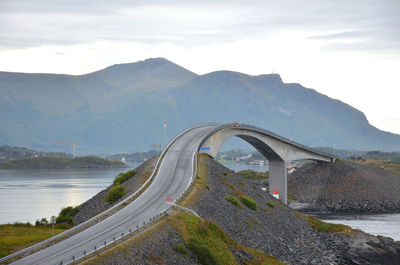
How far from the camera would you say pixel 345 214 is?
12400 centimetres

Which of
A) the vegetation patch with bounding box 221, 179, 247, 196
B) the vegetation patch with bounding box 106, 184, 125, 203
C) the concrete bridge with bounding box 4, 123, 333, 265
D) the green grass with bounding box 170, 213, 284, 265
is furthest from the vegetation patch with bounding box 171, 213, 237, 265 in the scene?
the vegetation patch with bounding box 221, 179, 247, 196

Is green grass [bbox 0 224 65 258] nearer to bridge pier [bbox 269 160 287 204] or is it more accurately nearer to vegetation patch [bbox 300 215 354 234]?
vegetation patch [bbox 300 215 354 234]

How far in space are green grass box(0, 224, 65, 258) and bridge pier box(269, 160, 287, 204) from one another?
78.5 meters

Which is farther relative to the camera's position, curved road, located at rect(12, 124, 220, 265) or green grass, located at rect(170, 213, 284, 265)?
green grass, located at rect(170, 213, 284, 265)

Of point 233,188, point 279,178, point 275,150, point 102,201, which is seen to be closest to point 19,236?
point 102,201

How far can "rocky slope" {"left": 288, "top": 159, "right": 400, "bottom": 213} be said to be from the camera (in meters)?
134

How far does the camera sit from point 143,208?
58906mm

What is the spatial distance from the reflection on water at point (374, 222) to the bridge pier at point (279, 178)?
15.8 m

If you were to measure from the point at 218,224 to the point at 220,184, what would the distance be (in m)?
19.7

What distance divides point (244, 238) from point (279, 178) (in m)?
73.4

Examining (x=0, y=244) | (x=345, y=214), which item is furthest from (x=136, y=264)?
(x=345, y=214)

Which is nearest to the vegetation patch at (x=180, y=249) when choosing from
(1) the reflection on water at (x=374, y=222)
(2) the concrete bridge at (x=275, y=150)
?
(1) the reflection on water at (x=374, y=222)

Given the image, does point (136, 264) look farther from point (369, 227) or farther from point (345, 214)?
point (345, 214)

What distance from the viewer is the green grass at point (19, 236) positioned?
45603 mm
